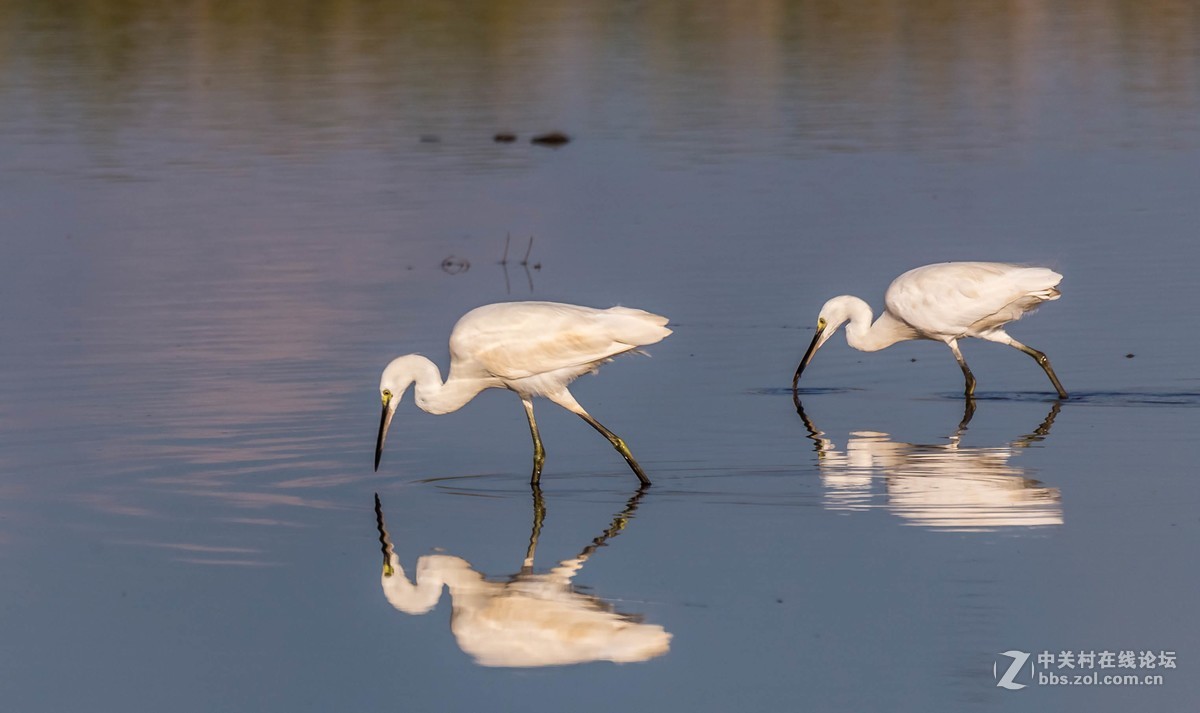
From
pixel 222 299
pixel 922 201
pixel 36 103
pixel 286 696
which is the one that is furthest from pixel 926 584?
pixel 36 103

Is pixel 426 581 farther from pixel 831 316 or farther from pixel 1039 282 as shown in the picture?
pixel 1039 282

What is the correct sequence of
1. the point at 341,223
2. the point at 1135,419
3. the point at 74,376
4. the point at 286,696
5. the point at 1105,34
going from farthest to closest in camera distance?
the point at 1105,34
the point at 341,223
the point at 74,376
the point at 1135,419
the point at 286,696

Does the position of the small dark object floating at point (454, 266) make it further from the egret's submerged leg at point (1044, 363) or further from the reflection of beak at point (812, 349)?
the egret's submerged leg at point (1044, 363)

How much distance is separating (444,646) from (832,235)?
11.0 meters

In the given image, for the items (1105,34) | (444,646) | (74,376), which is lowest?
(1105,34)

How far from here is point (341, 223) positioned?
67.3ft

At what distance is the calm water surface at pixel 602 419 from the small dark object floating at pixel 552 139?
23 centimetres

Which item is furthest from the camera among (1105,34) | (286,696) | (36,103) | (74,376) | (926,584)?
(1105,34)

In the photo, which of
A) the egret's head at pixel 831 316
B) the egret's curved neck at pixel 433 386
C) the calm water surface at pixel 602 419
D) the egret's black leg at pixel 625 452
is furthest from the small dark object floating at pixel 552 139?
the egret's black leg at pixel 625 452

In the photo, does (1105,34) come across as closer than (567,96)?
No

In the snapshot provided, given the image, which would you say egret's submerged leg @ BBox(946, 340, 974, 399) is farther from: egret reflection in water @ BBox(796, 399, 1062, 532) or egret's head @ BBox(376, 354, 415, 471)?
egret's head @ BBox(376, 354, 415, 471)

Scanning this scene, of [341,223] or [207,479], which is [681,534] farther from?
[341,223]

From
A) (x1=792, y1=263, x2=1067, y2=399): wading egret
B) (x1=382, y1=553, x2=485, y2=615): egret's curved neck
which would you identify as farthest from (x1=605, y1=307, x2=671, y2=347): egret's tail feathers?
(x1=792, y1=263, x2=1067, y2=399): wading egret

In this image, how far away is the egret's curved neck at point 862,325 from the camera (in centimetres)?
1388
